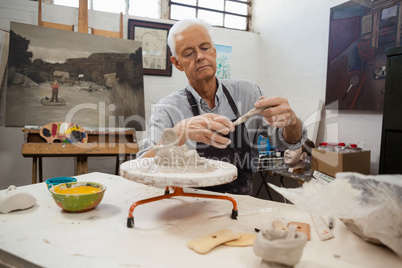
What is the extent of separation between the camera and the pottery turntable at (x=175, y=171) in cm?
95

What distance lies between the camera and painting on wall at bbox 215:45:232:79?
171 inches

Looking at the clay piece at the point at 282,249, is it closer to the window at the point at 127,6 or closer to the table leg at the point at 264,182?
the table leg at the point at 264,182

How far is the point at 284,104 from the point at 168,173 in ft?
2.51

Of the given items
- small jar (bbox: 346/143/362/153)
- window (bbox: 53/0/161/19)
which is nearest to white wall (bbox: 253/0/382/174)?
small jar (bbox: 346/143/362/153)

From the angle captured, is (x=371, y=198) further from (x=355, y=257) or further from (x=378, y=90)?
(x=378, y=90)

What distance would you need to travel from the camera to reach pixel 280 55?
4094 millimetres

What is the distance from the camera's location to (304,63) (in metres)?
3.63

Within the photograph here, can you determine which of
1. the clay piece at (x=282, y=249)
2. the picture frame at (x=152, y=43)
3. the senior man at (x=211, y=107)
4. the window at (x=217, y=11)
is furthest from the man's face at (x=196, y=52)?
the window at (x=217, y=11)

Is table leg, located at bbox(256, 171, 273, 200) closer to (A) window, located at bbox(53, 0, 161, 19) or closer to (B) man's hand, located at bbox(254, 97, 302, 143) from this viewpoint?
(B) man's hand, located at bbox(254, 97, 302, 143)

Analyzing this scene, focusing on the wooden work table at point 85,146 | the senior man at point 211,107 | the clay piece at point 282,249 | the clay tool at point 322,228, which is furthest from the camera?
the wooden work table at point 85,146

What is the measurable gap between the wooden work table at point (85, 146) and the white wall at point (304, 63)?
2253 mm

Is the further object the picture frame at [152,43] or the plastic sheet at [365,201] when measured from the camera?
the picture frame at [152,43]

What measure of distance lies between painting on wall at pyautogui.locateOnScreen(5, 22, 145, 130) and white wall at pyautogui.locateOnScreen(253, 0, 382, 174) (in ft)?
6.62

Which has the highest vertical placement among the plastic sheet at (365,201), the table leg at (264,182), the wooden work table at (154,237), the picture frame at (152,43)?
the picture frame at (152,43)
